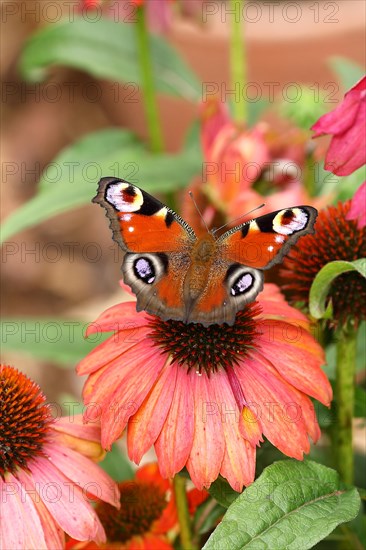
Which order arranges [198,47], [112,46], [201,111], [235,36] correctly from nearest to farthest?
1. [201,111]
2. [235,36]
3. [112,46]
4. [198,47]

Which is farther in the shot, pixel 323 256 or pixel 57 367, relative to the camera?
pixel 57 367

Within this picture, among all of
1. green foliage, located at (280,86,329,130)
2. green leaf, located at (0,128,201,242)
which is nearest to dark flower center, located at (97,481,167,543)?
green leaf, located at (0,128,201,242)

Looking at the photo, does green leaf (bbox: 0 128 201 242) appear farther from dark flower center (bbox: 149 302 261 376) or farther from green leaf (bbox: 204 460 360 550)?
green leaf (bbox: 204 460 360 550)

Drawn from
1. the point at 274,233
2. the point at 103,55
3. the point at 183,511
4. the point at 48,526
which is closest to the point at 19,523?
the point at 48,526

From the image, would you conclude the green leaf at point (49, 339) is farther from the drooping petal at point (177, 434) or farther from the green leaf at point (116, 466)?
the drooping petal at point (177, 434)

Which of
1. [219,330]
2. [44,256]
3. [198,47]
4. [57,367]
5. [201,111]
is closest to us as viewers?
[219,330]

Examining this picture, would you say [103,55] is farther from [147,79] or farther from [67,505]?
[67,505]

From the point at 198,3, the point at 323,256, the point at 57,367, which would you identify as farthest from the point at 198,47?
the point at 323,256

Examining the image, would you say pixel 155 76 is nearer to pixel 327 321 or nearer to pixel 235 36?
pixel 235 36
